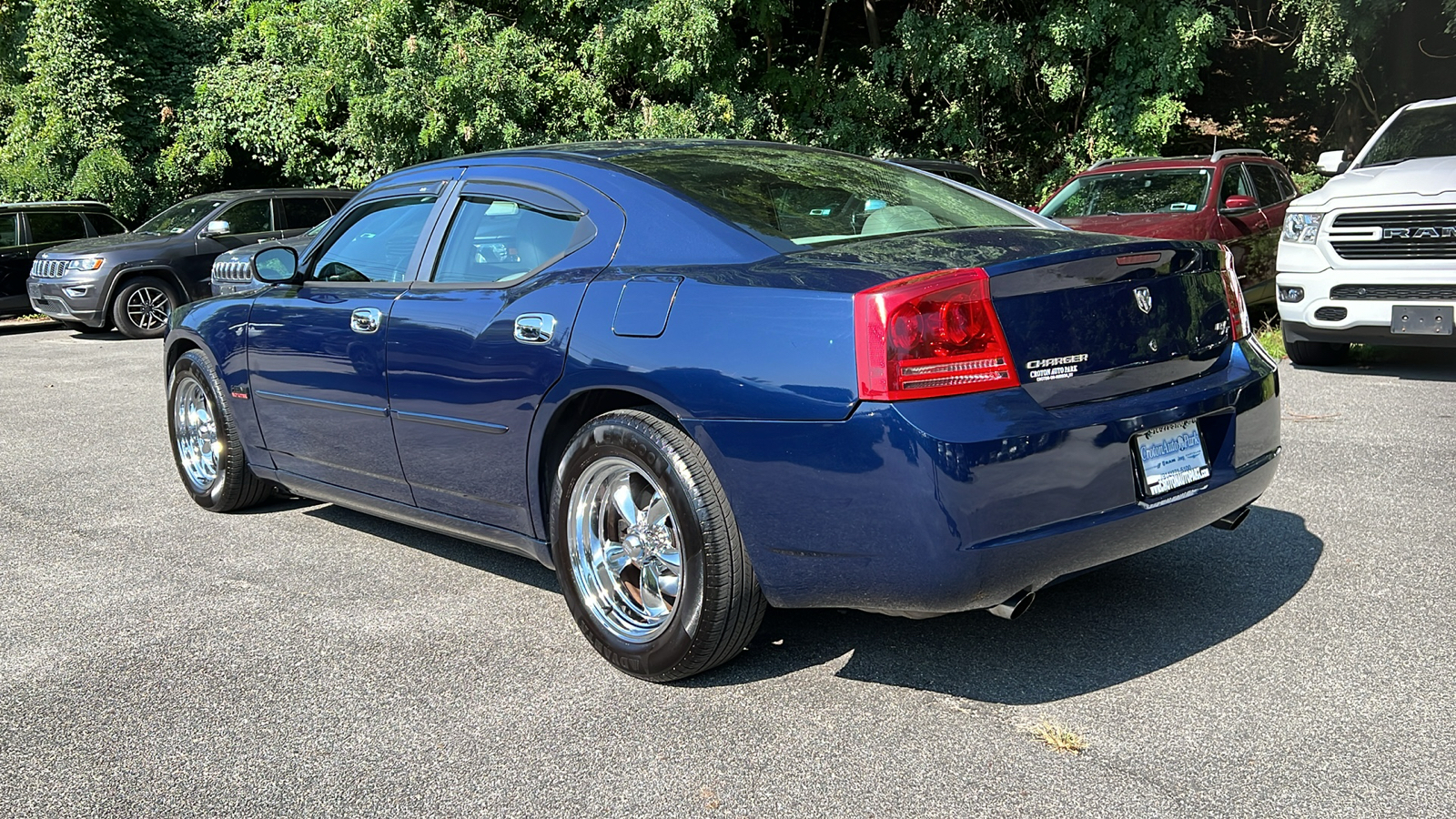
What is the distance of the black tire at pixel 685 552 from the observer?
11.2 feet

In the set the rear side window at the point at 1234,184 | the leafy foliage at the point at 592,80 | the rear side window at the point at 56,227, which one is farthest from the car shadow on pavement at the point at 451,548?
the rear side window at the point at 56,227

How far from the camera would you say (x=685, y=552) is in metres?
3.50

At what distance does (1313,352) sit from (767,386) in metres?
7.35

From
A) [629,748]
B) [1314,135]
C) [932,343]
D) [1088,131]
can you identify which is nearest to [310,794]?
[629,748]

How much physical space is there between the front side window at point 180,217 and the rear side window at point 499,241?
1274 cm

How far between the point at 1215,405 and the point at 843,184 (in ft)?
4.43

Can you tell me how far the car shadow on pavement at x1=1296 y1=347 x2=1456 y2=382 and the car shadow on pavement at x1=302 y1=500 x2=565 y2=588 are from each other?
6.56 m

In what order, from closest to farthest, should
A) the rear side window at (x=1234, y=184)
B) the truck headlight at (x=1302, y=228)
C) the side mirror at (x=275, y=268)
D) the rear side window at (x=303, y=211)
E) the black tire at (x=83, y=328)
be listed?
1. the side mirror at (x=275, y=268)
2. the truck headlight at (x=1302, y=228)
3. the rear side window at (x=1234, y=184)
4. the black tire at (x=83, y=328)
5. the rear side window at (x=303, y=211)

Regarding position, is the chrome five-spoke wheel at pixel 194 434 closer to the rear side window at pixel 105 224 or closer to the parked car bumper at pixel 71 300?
the parked car bumper at pixel 71 300

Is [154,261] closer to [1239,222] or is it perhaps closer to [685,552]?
[1239,222]

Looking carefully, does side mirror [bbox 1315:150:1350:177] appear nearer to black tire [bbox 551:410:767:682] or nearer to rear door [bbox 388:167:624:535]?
rear door [bbox 388:167:624:535]

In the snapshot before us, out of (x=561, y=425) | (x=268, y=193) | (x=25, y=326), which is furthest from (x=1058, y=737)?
(x=25, y=326)

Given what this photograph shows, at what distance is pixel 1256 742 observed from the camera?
3105 millimetres

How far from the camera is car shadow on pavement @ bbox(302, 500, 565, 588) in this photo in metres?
4.79
